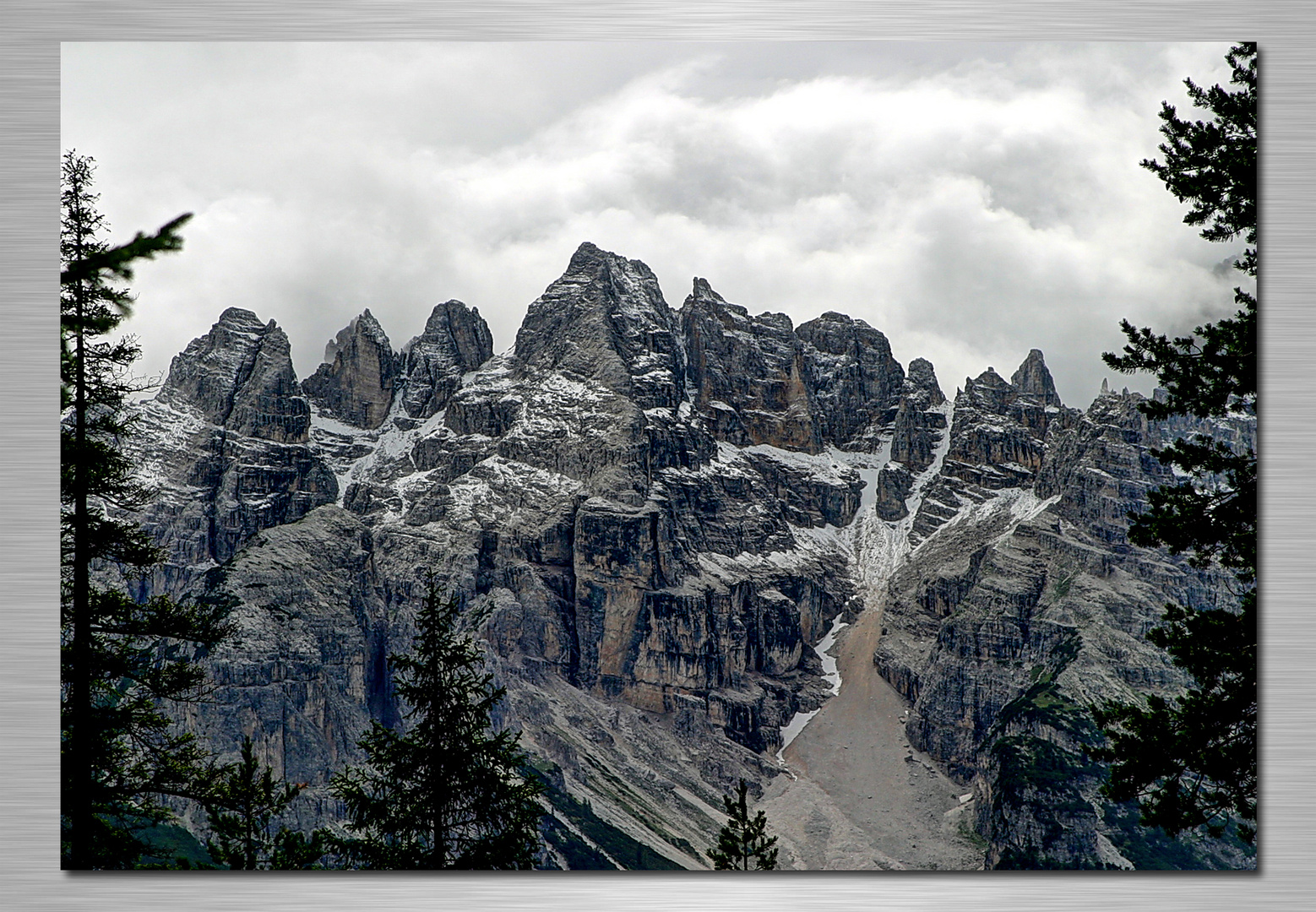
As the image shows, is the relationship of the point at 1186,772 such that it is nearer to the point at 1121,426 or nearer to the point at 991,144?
the point at 991,144

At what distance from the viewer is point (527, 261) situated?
63.6ft

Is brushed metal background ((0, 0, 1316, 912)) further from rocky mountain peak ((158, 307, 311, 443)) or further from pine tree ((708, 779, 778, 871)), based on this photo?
rocky mountain peak ((158, 307, 311, 443))

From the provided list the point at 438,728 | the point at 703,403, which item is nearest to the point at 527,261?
the point at 438,728

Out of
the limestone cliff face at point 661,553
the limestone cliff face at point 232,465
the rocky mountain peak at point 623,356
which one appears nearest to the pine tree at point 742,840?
the limestone cliff face at point 661,553

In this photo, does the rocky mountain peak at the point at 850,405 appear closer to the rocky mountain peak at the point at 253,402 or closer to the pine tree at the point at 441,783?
the rocky mountain peak at the point at 253,402

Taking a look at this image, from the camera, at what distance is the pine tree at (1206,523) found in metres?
9.78

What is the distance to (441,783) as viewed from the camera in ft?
38.0

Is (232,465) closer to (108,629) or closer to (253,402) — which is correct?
(253,402)

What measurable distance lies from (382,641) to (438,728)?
94.9 m

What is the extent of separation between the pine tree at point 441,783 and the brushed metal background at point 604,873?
0.91 feet

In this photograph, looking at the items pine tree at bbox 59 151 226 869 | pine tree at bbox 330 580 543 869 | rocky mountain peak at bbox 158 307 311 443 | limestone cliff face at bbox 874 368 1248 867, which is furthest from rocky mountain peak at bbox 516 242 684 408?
pine tree at bbox 59 151 226 869

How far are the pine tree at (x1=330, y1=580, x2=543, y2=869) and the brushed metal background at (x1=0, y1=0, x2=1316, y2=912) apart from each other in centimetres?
28

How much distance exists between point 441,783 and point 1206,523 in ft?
26.5

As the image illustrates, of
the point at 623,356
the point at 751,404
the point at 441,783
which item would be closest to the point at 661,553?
the point at 623,356
